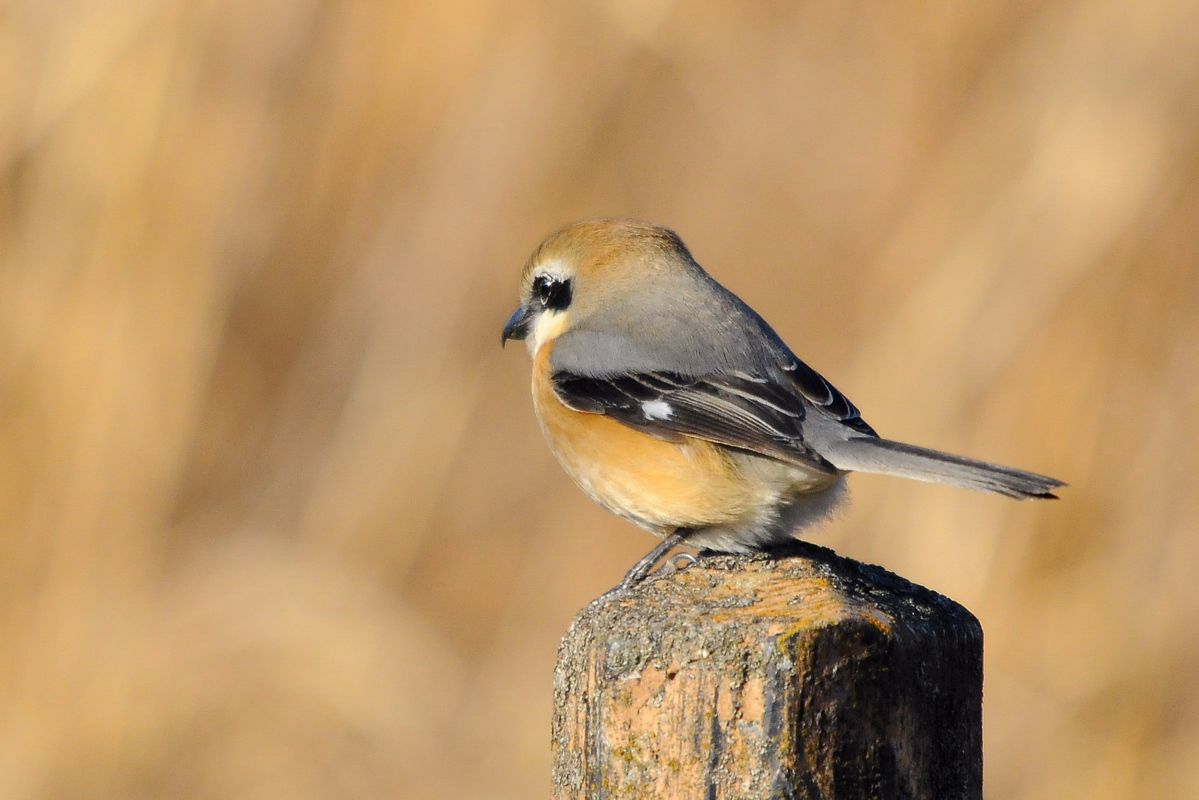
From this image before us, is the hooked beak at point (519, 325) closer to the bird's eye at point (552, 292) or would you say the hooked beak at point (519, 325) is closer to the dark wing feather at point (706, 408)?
the bird's eye at point (552, 292)

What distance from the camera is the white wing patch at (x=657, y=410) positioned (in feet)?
9.37

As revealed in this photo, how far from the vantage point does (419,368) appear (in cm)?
475

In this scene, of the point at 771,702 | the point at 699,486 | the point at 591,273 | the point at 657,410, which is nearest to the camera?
the point at 771,702

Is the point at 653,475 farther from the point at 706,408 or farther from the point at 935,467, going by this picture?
the point at 935,467

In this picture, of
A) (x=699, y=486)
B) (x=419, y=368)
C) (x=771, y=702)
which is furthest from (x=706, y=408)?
(x=419, y=368)

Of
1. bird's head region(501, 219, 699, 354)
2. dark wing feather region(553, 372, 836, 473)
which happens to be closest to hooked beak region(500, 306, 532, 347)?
bird's head region(501, 219, 699, 354)

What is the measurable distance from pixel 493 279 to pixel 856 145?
5.66ft

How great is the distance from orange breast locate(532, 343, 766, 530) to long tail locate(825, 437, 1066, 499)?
239mm

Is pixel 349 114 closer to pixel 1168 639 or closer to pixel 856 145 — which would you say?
pixel 856 145

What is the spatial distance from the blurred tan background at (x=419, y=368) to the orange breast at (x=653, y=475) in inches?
64.6

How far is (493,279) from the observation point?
5.22 metres

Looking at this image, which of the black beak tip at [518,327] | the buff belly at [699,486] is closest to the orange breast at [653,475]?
the buff belly at [699,486]

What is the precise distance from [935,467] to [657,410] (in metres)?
0.71

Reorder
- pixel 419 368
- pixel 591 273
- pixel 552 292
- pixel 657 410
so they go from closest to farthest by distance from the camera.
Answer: pixel 657 410 → pixel 591 273 → pixel 552 292 → pixel 419 368
